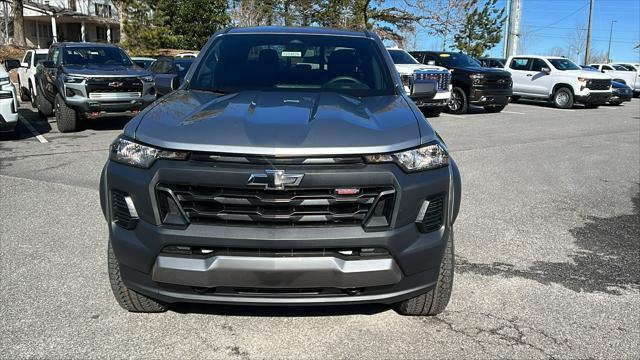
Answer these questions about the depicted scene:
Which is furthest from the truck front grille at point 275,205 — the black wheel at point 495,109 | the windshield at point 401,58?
the black wheel at point 495,109

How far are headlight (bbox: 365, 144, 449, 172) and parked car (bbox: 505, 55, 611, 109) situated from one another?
62.2ft

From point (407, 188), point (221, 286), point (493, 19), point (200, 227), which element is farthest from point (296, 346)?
point (493, 19)

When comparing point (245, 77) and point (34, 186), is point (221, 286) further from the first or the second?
point (34, 186)

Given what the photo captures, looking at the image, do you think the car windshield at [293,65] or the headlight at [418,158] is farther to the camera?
the car windshield at [293,65]

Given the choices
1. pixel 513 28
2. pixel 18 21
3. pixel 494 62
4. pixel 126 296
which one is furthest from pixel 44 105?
pixel 513 28

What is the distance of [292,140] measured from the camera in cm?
279

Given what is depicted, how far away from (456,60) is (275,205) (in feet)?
52.5

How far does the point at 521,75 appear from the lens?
21.2 m

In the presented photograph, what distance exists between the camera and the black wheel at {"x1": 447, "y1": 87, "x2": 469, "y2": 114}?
16825 millimetres

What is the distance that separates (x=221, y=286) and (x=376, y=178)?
959mm

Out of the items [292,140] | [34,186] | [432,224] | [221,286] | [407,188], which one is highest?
[292,140]

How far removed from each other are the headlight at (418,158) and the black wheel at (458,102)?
14402 millimetres

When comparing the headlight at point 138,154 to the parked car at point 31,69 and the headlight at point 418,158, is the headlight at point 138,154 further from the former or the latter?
the parked car at point 31,69

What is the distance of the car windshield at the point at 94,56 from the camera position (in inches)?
474
